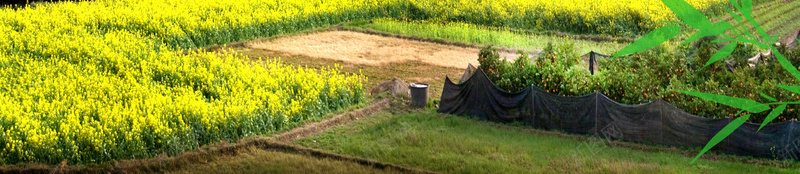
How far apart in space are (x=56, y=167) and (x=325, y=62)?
41.0 feet

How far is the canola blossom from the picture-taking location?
15.4 meters

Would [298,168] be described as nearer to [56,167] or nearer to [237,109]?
[237,109]

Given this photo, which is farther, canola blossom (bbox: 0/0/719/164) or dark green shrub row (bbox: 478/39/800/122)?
dark green shrub row (bbox: 478/39/800/122)

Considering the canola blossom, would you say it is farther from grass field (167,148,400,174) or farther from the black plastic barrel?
the black plastic barrel

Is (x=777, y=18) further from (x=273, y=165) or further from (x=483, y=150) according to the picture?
(x=273, y=165)

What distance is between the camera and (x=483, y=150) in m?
15.4

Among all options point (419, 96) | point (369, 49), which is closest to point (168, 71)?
point (419, 96)

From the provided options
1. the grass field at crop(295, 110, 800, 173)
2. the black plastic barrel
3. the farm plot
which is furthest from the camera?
the farm plot

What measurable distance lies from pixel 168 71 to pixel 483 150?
9.61 metres

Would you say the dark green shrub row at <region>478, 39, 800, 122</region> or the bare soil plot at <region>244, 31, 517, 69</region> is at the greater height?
the bare soil plot at <region>244, 31, 517, 69</region>

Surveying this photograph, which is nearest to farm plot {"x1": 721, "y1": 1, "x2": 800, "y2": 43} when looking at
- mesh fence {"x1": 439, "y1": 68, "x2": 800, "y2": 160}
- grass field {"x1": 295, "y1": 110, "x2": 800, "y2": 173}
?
mesh fence {"x1": 439, "y1": 68, "x2": 800, "y2": 160}

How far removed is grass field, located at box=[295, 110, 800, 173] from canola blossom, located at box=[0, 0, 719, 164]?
6.32ft

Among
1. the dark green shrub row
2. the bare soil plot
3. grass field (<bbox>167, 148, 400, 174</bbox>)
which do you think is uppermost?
the bare soil plot

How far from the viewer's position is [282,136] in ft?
55.0
